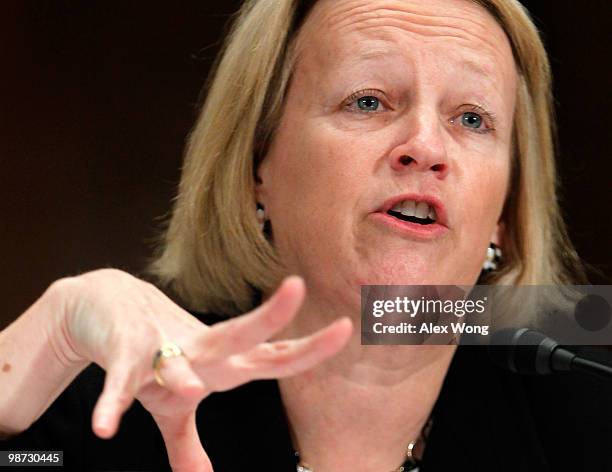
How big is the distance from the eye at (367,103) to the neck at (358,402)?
14.5 inches

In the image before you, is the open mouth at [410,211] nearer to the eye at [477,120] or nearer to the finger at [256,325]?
the eye at [477,120]

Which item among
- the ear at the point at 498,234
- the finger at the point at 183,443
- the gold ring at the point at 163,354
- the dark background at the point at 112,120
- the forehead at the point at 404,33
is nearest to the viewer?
the gold ring at the point at 163,354

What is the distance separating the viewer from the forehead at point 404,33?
5.53 feet

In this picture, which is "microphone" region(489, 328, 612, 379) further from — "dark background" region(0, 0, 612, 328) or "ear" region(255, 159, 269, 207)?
"dark background" region(0, 0, 612, 328)

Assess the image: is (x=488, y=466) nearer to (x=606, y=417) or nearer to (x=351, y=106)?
(x=606, y=417)

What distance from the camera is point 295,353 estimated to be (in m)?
1.06

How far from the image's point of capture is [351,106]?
1.70 metres

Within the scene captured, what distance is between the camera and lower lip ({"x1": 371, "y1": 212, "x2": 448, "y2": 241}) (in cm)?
159

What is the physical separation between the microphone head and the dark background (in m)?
1.01

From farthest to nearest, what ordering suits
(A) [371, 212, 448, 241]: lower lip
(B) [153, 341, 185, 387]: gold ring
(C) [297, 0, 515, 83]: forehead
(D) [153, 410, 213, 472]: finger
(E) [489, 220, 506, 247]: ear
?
(E) [489, 220, 506, 247]: ear → (C) [297, 0, 515, 83]: forehead → (A) [371, 212, 448, 241]: lower lip → (D) [153, 410, 213, 472]: finger → (B) [153, 341, 185, 387]: gold ring

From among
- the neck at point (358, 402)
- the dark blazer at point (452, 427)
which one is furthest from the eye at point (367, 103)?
the dark blazer at point (452, 427)

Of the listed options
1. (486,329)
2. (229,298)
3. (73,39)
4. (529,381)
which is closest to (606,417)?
(529,381)

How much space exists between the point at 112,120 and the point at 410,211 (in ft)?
3.29

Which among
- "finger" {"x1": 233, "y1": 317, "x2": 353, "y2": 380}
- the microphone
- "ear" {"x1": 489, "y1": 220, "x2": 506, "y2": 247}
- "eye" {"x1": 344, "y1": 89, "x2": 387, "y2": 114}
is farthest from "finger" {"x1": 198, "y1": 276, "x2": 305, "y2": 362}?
"ear" {"x1": 489, "y1": 220, "x2": 506, "y2": 247}
